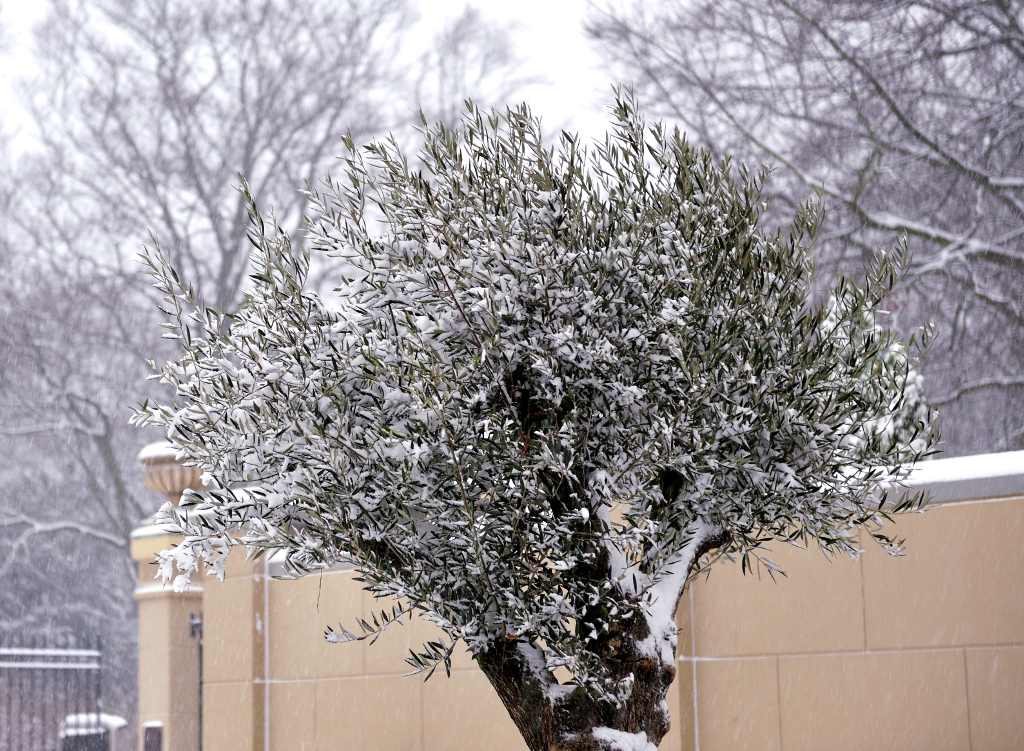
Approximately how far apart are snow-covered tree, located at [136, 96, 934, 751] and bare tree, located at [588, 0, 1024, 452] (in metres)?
8.48

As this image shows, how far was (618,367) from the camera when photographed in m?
4.92

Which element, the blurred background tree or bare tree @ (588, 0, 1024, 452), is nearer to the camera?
bare tree @ (588, 0, 1024, 452)

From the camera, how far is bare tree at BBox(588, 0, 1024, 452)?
13.5m

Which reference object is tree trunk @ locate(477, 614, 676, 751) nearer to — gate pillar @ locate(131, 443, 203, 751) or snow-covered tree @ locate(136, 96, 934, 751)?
snow-covered tree @ locate(136, 96, 934, 751)

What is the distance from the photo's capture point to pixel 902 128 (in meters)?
14.5

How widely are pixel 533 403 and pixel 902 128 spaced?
1084 centimetres

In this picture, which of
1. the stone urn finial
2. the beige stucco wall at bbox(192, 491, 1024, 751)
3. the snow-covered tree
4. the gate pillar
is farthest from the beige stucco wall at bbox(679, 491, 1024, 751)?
the gate pillar

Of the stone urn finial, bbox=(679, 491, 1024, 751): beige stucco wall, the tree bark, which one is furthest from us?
the stone urn finial

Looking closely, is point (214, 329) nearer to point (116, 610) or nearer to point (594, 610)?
point (594, 610)

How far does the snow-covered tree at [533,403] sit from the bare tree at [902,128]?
27.8 ft

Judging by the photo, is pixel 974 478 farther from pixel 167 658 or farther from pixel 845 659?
pixel 167 658

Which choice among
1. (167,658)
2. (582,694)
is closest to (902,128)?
(167,658)

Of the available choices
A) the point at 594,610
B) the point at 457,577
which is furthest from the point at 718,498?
the point at 457,577

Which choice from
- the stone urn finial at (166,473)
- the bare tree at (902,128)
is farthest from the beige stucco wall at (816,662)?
the bare tree at (902,128)
